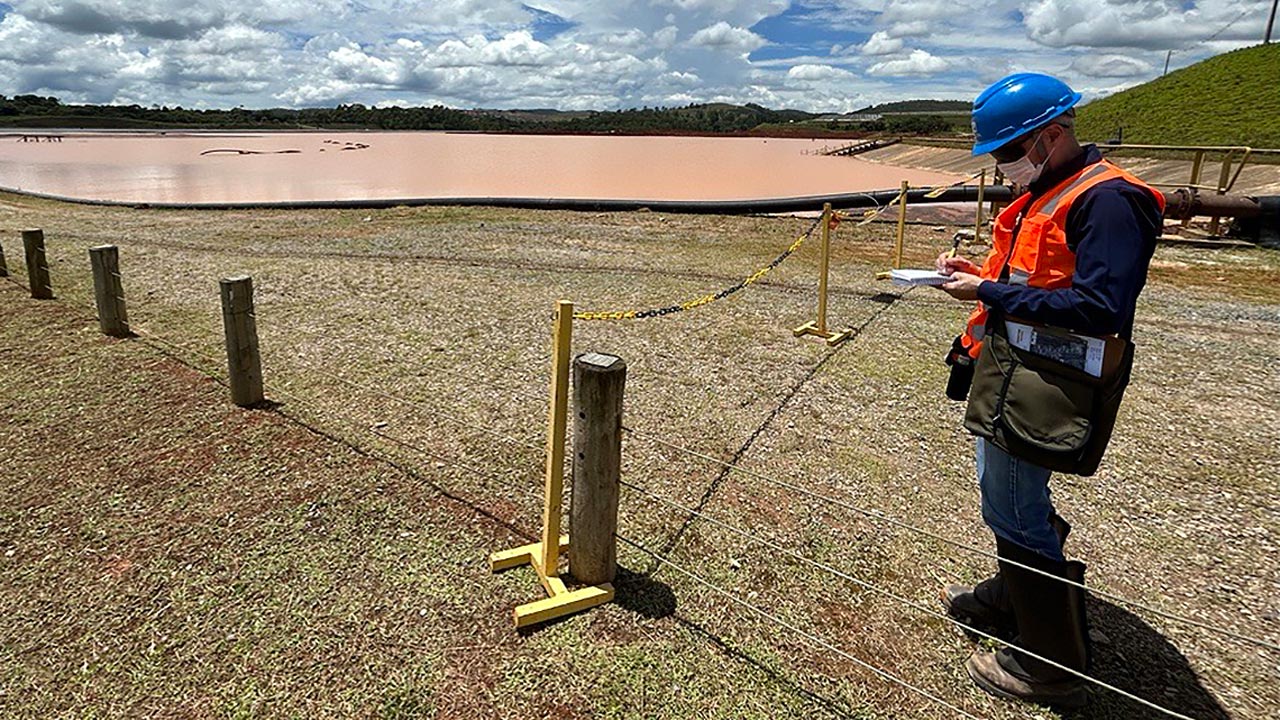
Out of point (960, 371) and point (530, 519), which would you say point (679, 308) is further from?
point (960, 371)

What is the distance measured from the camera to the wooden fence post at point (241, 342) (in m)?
4.33

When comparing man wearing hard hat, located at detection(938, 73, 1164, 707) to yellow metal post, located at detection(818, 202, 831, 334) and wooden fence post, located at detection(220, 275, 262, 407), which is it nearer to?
yellow metal post, located at detection(818, 202, 831, 334)

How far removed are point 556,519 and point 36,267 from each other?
7194 millimetres

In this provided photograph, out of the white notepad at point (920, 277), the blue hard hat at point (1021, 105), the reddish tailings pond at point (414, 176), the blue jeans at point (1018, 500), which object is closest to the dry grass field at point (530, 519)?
the blue jeans at point (1018, 500)

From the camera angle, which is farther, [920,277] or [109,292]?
[109,292]

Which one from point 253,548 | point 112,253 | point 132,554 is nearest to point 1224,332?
point 253,548

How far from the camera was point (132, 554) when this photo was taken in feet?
10.0

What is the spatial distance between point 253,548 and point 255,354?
185 cm

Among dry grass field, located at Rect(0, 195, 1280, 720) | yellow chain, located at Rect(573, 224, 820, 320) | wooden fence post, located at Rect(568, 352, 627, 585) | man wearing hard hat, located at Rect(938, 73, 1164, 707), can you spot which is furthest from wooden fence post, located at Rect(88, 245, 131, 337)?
man wearing hard hat, located at Rect(938, 73, 1164, 707)

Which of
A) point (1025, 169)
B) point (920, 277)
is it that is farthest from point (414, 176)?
point (1025, 169)

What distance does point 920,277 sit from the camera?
2354 millimetres

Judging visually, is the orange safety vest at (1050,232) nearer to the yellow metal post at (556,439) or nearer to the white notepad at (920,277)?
the white notepad at (920,277)

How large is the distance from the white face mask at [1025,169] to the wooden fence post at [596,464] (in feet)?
4.56

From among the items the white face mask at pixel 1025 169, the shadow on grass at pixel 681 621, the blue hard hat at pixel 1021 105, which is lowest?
the shadow on grass at pixel 681 621
